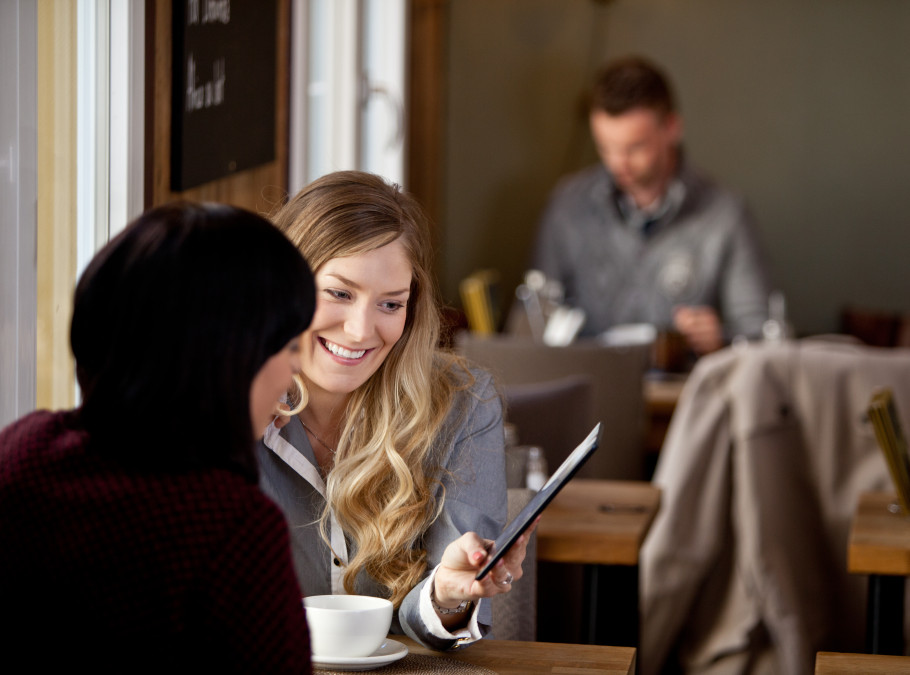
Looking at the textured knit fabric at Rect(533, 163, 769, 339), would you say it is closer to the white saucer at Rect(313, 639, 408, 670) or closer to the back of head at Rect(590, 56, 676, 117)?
the back of head at Rect(590, 56, 676, 117)

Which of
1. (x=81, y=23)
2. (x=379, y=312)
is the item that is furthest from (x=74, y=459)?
(x=81, y=23)

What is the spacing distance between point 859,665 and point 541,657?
1.08ft

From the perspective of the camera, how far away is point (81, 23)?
1.62m

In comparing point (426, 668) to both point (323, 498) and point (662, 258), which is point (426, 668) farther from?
point (662, 258)

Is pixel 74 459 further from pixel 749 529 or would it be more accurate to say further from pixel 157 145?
pixel 749 529

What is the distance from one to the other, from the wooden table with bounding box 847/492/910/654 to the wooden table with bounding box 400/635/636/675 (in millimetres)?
711

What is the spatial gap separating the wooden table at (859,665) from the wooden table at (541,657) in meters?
0.20

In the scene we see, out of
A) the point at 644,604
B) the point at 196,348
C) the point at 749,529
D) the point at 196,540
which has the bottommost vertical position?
the point at 644,604

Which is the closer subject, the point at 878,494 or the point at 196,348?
the point at 196,348

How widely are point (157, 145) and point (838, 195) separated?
4079 millimetres

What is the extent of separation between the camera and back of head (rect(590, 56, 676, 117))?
4031mm

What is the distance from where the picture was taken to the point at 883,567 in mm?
1800

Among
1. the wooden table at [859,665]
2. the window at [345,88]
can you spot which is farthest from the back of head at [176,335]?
the window at [345,88]

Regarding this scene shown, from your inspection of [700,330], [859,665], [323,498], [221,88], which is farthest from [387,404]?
[700,330]
